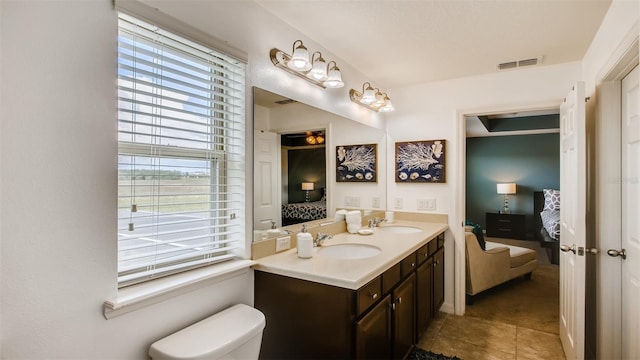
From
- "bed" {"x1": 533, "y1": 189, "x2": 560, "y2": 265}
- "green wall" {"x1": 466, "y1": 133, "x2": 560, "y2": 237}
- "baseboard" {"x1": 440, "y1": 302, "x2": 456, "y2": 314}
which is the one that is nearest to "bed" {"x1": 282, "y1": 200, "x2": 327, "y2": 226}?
"baseboard" {"x1": 440, "y1": 302, "x2": 456, "y2": 314}

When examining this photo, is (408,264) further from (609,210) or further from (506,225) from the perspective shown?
(506,225)

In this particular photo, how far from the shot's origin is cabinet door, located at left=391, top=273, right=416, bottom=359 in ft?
6.20

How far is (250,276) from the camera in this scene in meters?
1.71

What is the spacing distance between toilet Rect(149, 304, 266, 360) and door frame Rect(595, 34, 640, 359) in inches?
80.5

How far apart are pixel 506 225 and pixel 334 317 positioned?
17.5ft

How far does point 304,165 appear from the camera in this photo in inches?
91.1

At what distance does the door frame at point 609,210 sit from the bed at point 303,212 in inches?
69.8

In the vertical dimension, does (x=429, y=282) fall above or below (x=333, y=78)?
below

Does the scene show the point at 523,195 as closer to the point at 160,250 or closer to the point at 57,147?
the point at 160,250

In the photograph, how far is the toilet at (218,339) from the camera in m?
1.19

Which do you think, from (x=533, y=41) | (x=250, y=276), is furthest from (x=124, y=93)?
(x=533, y=41)

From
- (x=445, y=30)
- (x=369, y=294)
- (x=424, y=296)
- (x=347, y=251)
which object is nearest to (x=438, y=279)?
(x=424, y=296)

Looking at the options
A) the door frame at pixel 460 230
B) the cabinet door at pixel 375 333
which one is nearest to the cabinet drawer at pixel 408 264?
the cabinet door at pixel 375 333

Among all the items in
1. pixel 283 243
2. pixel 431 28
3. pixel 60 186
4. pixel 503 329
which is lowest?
pixel 503 329
